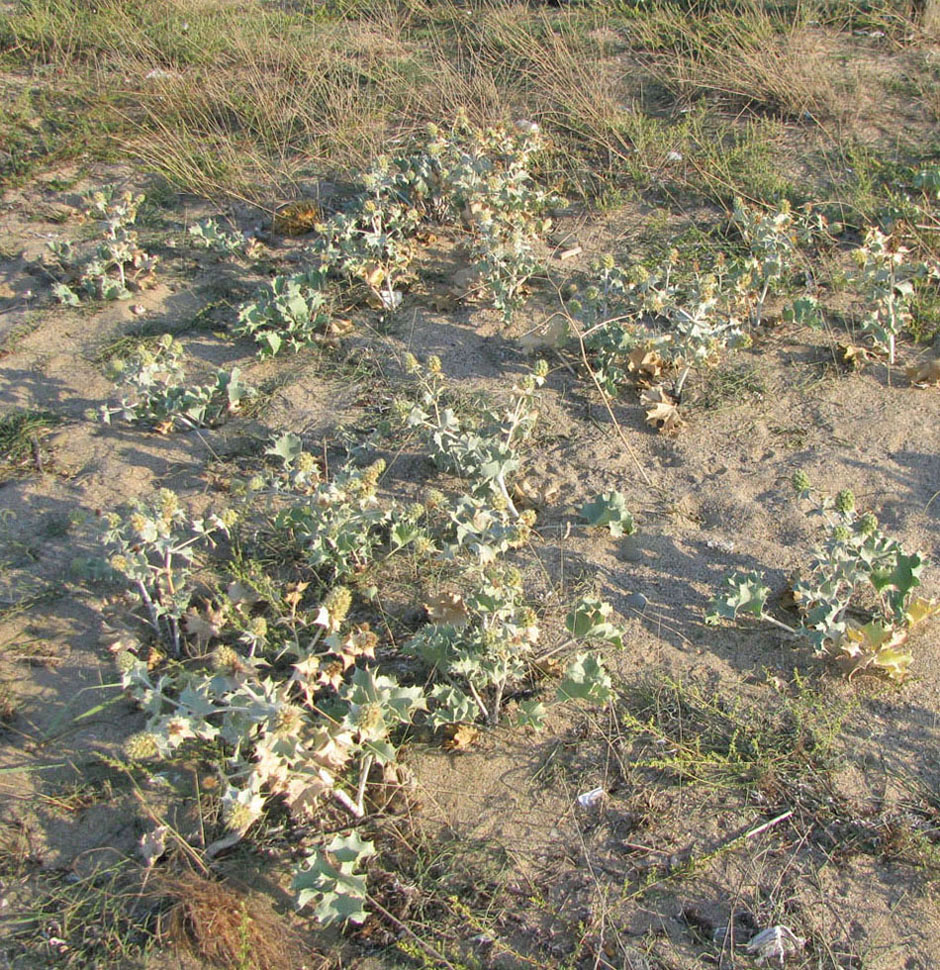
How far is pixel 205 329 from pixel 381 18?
3.97m

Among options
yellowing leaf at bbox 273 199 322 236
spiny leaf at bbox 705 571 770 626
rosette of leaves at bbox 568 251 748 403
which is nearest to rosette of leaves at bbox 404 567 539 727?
spiny leaf at bbox 705 571 770 626

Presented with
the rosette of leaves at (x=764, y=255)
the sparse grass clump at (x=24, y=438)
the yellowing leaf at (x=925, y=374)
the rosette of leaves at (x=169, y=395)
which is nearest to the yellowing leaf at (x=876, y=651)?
the yellowing leaf at (x=925, y=374)

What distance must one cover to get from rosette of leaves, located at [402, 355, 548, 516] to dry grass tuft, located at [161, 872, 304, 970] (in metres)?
1.55

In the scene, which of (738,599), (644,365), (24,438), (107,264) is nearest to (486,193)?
(644,365)

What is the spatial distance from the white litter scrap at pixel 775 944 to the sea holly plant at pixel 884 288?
2.84 m

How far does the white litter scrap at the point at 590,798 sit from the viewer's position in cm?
271

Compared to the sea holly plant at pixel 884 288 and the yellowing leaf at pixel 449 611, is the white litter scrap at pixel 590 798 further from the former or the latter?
the sea holly plant at pixel 884 288

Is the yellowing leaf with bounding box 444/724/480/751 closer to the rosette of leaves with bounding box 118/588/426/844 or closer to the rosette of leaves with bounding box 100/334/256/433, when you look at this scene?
the rosette of leaves with bounding box 118/588/426/844

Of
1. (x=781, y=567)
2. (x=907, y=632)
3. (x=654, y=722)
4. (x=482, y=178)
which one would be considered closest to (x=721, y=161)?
(x=482, y=178)

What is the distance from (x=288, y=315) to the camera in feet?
14.8

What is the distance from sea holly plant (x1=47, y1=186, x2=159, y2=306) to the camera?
4887mm

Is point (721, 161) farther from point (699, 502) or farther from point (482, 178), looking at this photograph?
point (699, 502)

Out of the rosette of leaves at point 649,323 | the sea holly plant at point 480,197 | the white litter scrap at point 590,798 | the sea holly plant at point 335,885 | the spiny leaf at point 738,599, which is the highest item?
the sea holly plant at point 480,197

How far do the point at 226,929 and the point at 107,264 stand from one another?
384 centimetres
